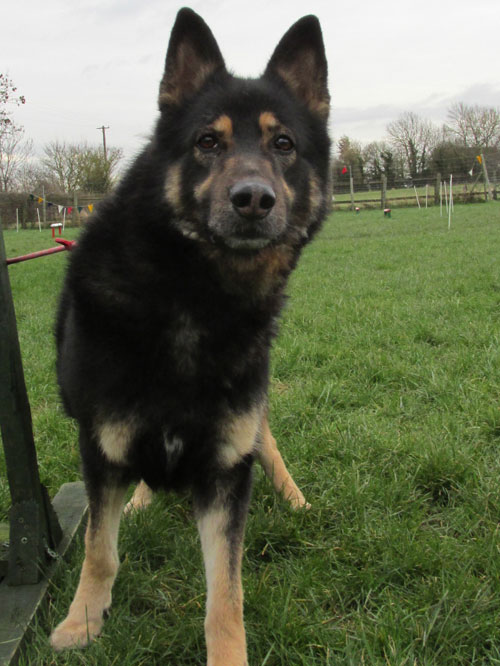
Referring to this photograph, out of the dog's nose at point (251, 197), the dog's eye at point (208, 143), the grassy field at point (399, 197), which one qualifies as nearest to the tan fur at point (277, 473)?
the dog's nose at point (251, 197)

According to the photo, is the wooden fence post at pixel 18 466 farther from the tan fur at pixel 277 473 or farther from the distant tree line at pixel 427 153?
the distant tree line at pixel 427 153

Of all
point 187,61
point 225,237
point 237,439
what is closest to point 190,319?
point 225,237

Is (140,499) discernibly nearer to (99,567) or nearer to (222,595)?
(99,567)

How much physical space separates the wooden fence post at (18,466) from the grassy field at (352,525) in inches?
6.4

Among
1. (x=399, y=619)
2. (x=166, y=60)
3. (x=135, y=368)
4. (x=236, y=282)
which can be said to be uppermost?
(x=166, y=60)

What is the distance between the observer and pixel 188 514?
112 inches

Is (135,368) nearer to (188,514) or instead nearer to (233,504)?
(233,504)

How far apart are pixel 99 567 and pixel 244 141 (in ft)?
5.64

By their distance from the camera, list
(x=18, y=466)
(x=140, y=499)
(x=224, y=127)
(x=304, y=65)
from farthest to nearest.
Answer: (x=140, y=499), (x=304, y=65), (x=18, y=466), (x=224, y=127)

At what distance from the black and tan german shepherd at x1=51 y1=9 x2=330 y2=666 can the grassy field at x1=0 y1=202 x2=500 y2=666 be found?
19 centimetres

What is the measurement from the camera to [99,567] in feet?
7.11

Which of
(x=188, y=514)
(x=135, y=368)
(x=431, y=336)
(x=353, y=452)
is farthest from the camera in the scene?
(x=431, y=336)

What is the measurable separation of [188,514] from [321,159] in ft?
5.96

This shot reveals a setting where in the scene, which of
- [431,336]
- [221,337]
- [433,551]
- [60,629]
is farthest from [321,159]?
[431,336]
